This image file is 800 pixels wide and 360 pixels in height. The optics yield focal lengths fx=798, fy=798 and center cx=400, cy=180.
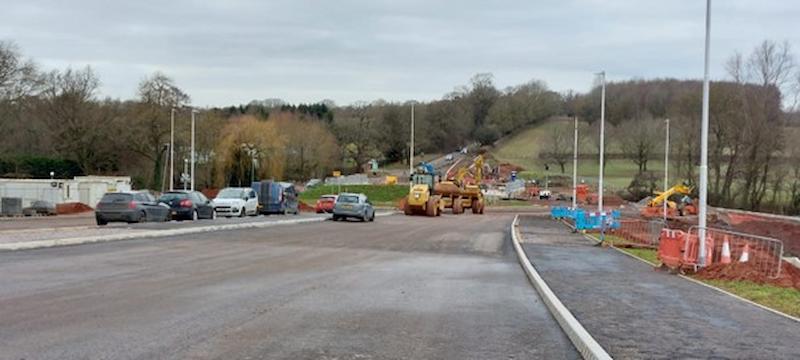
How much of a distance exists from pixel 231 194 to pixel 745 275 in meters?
31.7

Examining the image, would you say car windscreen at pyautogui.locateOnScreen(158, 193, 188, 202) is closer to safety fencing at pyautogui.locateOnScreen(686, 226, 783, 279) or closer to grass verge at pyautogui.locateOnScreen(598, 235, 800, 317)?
safety fencing at pyautogui.locateOnScreen(686, 226, 783, 279)

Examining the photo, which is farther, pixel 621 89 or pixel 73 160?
pixel 621 89

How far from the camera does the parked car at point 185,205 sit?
36188 mm

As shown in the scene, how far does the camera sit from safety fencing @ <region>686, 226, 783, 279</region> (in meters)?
18.3

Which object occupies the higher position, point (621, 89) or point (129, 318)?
point (621, 89)

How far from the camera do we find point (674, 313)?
11336 mm

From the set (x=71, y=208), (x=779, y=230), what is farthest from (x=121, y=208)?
(x=779, y=230)

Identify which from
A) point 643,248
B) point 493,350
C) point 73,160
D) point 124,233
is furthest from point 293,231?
point 73,160

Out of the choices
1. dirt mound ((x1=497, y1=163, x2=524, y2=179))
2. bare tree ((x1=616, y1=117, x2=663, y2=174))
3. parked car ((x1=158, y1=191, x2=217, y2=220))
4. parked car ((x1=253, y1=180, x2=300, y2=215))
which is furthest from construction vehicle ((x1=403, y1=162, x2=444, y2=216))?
dirt mound ((x1=497, y1=163, x2=524, y2=179))

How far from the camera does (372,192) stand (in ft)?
325

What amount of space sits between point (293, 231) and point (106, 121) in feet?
180

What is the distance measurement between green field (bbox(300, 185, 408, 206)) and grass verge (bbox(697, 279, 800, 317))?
72883mm

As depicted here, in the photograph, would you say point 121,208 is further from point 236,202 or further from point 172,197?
point 236,202

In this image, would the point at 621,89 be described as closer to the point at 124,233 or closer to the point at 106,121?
the point at 106,121
